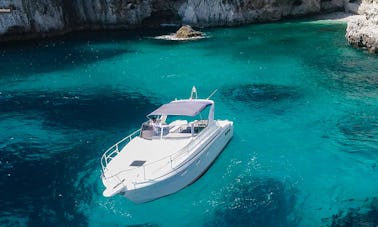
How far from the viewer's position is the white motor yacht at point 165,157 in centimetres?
1919

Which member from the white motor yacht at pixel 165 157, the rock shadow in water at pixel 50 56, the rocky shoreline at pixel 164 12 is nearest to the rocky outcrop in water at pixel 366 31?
the rocky shoreline at pixel 164 12

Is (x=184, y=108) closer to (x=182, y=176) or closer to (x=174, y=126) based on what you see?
(x=174, y=126)

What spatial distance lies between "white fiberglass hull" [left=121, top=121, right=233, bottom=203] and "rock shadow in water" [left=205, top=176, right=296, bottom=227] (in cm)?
205

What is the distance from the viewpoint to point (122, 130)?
93.3ft

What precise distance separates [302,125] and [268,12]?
162 ft

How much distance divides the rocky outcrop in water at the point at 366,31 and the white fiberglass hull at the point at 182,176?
29919mm

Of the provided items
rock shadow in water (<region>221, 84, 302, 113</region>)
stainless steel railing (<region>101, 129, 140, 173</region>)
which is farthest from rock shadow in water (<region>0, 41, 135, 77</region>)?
stainless steel railing (<region>101, 129, 140, 173</region>)

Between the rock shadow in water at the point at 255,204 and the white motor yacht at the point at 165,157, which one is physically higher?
the white motor yacht at the point at 165,157

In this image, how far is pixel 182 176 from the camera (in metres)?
20.4

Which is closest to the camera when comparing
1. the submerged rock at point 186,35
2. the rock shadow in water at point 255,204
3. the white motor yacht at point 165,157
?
the rock shadow in water at point 255,204

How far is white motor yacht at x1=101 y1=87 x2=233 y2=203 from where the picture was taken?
19.2 m

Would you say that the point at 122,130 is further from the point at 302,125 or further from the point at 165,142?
the point at 302,125

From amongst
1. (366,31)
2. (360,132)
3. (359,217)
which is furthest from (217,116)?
(366,31)

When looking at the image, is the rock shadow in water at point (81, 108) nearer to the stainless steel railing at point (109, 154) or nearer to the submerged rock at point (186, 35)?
the stainless steel railing at point (109, 154)
